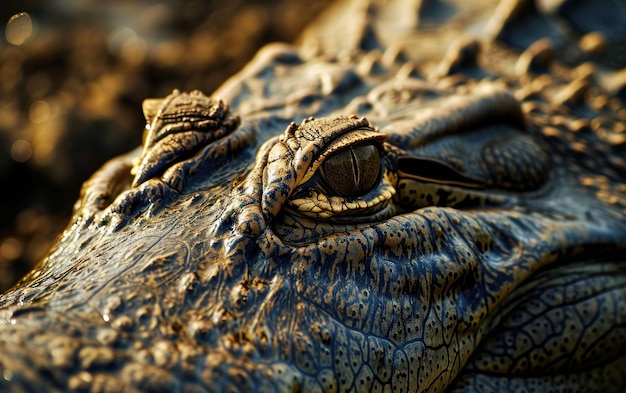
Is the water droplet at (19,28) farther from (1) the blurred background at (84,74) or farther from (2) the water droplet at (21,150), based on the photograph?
(2) the water droplet at (21,150)

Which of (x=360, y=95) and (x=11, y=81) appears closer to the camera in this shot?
(x=360, y=95)

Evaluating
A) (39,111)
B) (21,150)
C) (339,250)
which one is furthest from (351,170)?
(39,111)

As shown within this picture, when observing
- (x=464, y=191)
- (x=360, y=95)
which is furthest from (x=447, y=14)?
(x=464, y=191)

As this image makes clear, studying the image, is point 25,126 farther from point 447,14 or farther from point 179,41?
point 447,14

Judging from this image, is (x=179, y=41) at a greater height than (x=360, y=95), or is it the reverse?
(x=179, y=41)

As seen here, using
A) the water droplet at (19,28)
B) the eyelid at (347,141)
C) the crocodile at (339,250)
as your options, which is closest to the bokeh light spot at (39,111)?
the water droplet at (19,28)

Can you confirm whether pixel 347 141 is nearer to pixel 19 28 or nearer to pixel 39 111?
pixel 39 111

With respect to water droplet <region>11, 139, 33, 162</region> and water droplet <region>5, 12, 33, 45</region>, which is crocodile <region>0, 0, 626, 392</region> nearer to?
water droplet <region>11, 139, 33, 162</region>
